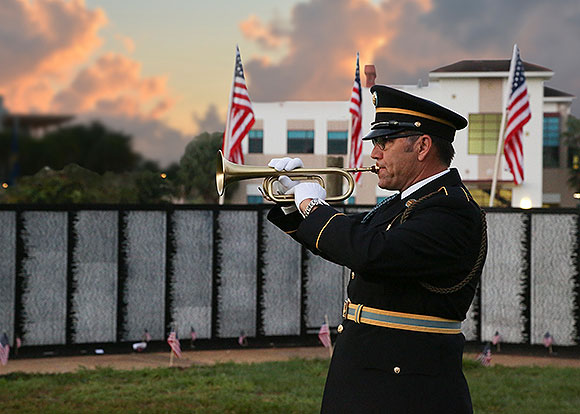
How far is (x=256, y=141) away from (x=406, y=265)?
27338 millimetres

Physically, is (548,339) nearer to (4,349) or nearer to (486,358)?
(486,358)

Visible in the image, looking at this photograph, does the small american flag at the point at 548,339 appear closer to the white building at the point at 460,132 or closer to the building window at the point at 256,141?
the white building at the point at 460,132

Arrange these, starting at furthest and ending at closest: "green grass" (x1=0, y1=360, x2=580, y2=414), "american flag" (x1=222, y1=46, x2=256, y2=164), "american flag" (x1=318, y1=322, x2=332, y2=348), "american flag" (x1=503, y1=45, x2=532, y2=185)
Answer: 1. "american flag" (x1=222, y1=46, x2=256, y2=164)
2. "american flag" (x1=503, y1=45, x2=532, y2=185)
3. "american flag" (x1=318, y1=322, x2=332, y2=348)
4. "green grass" (x1=0, y1=360, x2=580, y2=414)

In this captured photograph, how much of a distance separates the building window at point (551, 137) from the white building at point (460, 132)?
4434mm

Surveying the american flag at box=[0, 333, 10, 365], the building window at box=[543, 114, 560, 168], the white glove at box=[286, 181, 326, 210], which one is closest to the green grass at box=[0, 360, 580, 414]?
the american flag at box=[0, 333, 10, 365]

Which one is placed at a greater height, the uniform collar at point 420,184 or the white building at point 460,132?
the white building at point 460,132

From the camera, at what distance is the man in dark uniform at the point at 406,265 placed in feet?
8.29

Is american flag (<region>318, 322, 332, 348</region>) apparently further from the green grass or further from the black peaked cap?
the black peaked cap

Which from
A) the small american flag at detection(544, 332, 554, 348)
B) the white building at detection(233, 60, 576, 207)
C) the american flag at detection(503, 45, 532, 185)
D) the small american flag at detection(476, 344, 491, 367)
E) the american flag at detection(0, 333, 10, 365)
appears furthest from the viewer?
the white building at detection(233, 60, 576, 207)

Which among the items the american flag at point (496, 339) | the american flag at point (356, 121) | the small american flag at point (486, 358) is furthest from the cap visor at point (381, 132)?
the american flag at point (356, 121)

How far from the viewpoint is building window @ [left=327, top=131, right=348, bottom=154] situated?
2930 centimetres

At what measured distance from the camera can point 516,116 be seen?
11727 millimetres

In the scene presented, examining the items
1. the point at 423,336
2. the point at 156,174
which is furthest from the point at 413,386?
the point at 156,174

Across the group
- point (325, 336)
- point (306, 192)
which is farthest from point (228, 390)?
point (306, 192)
